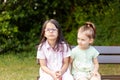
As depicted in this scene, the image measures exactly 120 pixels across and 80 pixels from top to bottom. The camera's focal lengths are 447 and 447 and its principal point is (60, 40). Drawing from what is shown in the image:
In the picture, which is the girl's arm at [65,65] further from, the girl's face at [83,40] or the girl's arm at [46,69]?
the girl's face at [83,40]

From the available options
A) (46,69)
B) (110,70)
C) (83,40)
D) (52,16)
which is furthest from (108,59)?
(52,16)

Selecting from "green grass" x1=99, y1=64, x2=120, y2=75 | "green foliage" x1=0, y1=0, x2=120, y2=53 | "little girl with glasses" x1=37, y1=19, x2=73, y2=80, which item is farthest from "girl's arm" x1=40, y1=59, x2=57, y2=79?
"green foliage" x1=0, y1=0, x2=120, y2=53

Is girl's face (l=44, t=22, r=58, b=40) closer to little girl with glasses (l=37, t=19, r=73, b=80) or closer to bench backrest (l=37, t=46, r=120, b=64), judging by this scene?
little girl with glasses (l=37, t=19, r=73, b=80)

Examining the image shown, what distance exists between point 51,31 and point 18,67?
3.58 meters

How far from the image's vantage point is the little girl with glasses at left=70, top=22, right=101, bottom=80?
17.0 ft

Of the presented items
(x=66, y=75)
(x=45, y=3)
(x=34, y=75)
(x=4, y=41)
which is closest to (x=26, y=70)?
(x=34, y=75)

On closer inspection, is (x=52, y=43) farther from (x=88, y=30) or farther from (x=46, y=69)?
(x=88, y=30)

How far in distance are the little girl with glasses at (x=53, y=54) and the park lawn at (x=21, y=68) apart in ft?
8.39

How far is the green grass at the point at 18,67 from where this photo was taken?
7.93m

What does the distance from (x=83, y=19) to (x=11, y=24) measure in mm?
1658

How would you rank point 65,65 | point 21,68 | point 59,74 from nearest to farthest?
point 59,74
point 65,65
point 21,68

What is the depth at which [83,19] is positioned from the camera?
33.9ft

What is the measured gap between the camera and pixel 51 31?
518cm

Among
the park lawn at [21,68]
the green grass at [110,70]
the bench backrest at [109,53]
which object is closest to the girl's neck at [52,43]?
the bench backrest at [109,53]
